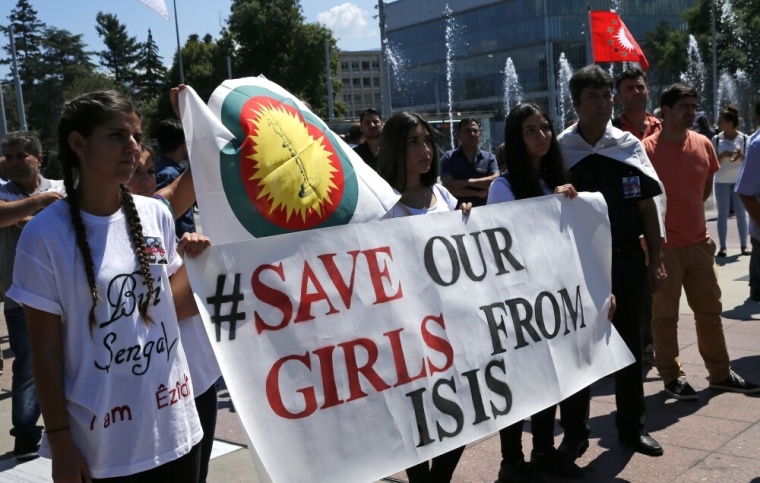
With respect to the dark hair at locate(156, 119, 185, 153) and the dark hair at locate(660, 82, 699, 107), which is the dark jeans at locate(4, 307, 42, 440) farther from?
the dark hair at locate(660, 82, 699, 107)

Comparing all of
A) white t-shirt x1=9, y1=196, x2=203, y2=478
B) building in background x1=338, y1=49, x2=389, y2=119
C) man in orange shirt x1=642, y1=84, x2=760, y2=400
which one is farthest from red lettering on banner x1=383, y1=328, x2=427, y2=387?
building in background x1=338, y1=49, x2=389, y2=119

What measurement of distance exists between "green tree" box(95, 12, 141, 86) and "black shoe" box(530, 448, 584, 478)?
101 meters

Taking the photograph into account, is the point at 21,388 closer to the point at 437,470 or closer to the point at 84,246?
the point at 437,470

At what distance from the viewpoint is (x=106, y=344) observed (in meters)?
2.40

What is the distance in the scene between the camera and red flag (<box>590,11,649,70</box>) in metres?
11.1

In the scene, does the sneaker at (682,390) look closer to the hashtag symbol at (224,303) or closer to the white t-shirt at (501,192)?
the white t-shirt at (501,192)

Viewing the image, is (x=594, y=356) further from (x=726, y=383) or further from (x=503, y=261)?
(x=726, y=383)

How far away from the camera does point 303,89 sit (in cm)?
5356

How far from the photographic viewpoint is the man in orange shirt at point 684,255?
541cm

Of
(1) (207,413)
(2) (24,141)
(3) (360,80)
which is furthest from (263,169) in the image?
(3) (360,80)

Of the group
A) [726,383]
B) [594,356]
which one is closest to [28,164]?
[594,356]

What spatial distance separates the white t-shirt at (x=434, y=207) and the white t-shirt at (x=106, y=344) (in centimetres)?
139

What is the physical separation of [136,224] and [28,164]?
371 centimetres

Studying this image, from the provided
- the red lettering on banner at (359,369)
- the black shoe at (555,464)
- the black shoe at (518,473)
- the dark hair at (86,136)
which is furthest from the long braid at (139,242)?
the black shoe at (555,464)
